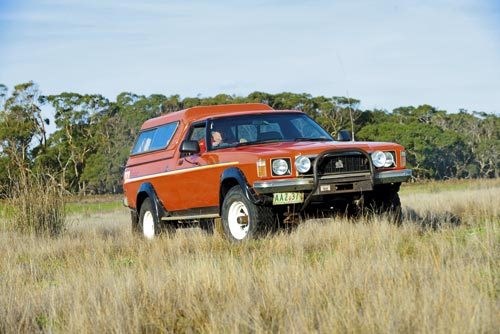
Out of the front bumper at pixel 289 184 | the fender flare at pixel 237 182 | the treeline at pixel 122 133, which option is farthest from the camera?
the treeline at pixel 122 133

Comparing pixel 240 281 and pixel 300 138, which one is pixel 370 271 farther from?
pixel 300 138

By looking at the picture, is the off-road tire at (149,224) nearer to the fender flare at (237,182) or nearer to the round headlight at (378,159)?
the fender flare at (237,182)

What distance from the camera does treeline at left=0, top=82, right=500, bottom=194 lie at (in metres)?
66.0

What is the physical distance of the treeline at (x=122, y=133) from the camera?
66000 mm

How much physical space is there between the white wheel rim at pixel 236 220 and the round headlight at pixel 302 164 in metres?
0.99

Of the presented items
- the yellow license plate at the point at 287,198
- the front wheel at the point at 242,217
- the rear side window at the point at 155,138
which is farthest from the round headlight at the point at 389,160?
the rear side window at the point at 155,138

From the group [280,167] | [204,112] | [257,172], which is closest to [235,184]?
[257,172]

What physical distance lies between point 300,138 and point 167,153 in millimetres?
2397

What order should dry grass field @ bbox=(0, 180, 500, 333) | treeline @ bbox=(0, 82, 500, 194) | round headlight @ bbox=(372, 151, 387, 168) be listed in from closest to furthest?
dry grass field @ bbox=(0, 180, 500, 333) < round headlight @ bbox=(372, 151, 387, 168) < treeline @ bbox=(0, 82, 500, 194)

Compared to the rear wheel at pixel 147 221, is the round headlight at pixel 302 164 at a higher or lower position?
higher

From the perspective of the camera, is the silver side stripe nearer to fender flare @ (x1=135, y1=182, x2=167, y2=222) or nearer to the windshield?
fender flare @ (x1=135, y1=182, x2=167, y2=222)

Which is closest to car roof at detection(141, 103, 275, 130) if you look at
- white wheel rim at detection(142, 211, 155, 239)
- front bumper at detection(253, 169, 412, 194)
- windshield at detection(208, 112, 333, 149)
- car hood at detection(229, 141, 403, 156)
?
windshield at detection(208, 112, 333, 149)

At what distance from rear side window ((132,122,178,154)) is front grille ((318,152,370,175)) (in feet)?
11.4

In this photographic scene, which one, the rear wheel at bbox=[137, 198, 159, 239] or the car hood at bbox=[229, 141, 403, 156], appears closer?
the car hood at bbox=[229, 141, 403, 156]
